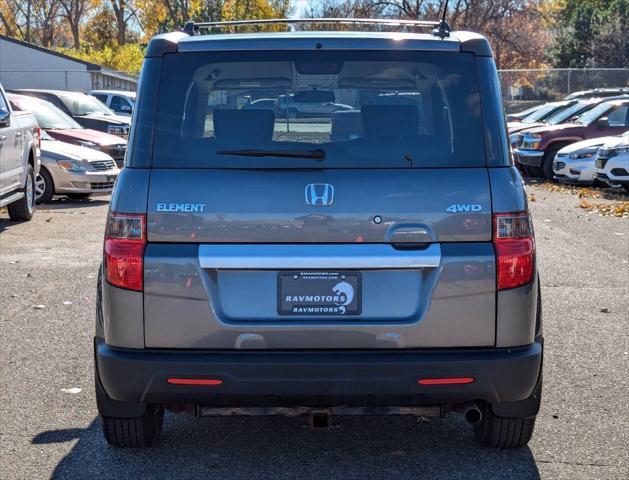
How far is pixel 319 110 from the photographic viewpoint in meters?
4.86

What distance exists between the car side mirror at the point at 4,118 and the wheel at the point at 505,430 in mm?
8493

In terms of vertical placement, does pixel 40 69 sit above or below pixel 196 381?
below

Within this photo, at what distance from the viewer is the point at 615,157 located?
63.2 ft

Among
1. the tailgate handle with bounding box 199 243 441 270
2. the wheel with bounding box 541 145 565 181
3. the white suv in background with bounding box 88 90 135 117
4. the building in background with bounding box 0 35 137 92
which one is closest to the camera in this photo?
the tailgate handle with bounding box 199 243 441 270

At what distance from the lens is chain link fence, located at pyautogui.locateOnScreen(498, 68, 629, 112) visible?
42906 millimetres

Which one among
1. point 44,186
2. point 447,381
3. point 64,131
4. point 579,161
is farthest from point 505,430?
point 579,161

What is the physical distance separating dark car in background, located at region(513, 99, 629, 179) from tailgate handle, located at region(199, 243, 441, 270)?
64.5 ft

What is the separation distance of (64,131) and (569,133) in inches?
416

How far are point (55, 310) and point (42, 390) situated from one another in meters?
2.50

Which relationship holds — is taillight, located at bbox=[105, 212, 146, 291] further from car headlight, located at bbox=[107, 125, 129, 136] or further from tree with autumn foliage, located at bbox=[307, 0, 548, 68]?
tree with autumn foliage, located at bbox=[307, 0, 548, 68]

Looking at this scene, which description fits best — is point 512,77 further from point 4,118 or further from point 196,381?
point 196,381

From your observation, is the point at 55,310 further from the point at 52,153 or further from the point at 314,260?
the point at 52,153

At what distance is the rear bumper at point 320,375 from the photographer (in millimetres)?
4465

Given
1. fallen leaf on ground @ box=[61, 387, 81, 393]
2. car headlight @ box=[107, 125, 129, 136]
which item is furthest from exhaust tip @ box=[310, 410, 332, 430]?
car headlight @ box=[107, 125, 129, 136]
